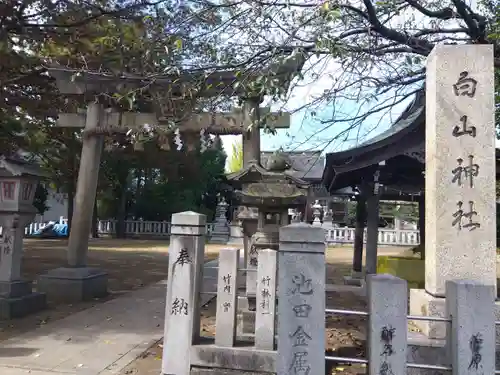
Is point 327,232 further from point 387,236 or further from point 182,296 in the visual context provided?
point 182,296

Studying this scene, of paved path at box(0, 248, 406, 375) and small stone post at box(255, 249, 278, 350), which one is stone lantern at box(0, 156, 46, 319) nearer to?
paved path at box(0, 248, 406, 375)

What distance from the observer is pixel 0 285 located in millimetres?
7723

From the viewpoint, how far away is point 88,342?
20.8 ft

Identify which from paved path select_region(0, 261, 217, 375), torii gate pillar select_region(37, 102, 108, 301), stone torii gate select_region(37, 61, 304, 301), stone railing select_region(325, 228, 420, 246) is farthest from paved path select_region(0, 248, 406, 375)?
stone railing select_region(325, 228, 420, 246)

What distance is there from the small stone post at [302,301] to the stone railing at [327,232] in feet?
77.8

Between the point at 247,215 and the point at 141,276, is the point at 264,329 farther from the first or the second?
the point at 141,276

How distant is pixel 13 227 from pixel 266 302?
5.13 metres

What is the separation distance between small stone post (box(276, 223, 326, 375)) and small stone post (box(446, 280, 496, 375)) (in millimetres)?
Result: 1118

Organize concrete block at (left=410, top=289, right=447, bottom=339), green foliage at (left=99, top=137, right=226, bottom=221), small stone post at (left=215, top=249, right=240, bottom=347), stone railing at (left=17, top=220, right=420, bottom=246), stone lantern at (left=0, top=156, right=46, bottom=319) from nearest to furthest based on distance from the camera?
1. concrete block at (left=410, top=289, right=447, bottom=339)
2. small stone post at (left=215, top=249, right=240, bottom=347)
3. stone lantern at (left=0, top=156, right=46, bottom=319)
4. green foliage at (left=99, top=137, right=226, bottom=221)
5. stone railing at (left=17, top=220, right=420, bottom=246)

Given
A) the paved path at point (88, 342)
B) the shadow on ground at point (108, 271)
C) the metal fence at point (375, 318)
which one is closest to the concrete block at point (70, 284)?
the shadow on ground at point (108, 271)

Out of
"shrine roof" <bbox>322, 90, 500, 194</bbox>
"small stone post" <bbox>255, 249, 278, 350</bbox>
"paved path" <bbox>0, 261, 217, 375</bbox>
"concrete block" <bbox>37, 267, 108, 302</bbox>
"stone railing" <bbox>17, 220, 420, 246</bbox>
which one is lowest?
"paved path" <bbox>0, 261, 217, 375</bbox>

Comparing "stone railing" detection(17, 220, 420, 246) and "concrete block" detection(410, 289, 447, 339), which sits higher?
"stone railing" detection(17, 220, 420, 246)

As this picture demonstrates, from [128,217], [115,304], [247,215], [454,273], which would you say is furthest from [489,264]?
[128,217]

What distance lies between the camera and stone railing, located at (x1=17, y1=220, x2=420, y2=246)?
27.8 meters
